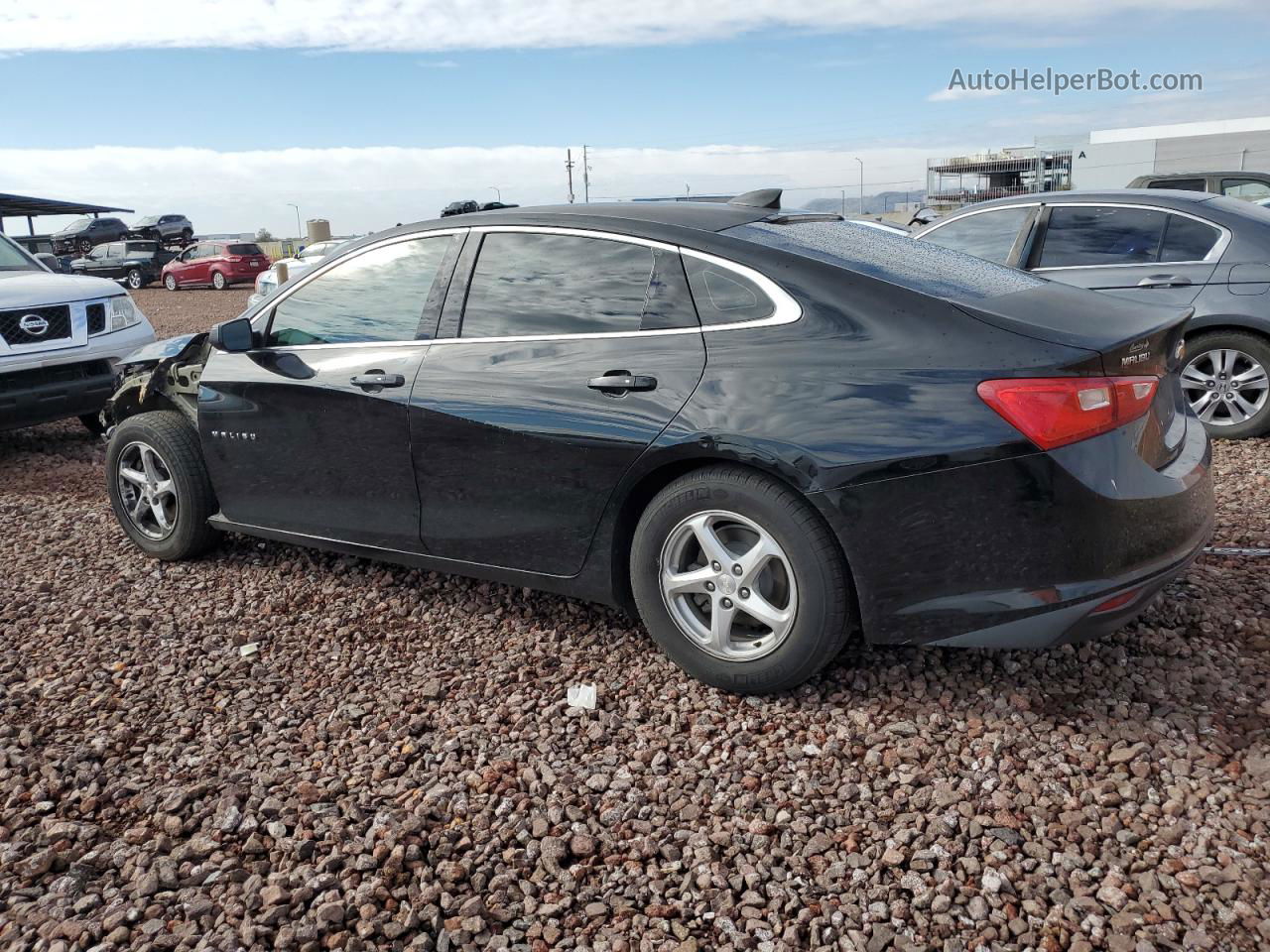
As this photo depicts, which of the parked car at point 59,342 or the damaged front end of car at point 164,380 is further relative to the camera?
the parked car at point 59,342

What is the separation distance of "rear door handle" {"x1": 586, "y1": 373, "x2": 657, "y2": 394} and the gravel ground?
104 centimetres

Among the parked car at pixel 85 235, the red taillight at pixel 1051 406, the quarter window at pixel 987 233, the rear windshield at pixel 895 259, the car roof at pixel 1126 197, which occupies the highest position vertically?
the parked car at pixel 85 235

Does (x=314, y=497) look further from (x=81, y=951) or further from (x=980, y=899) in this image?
(x=980, y=899)

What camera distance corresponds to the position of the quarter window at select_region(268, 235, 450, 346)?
4.00 metres

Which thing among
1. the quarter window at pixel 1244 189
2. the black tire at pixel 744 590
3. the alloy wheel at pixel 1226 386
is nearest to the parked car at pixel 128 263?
the quarter window at pixel 1244 189

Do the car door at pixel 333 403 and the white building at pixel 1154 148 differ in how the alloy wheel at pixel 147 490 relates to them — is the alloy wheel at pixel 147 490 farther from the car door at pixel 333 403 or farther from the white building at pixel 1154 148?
the white building at pixel 1154 148

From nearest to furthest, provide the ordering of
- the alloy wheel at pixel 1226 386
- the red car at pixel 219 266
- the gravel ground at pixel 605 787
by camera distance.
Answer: the gravel ground at pixel 605 787, the alloy wheel at pixel 1226 386, the red car at pixel 219 266

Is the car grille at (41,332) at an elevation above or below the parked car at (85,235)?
below

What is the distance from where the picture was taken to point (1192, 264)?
21.0 ft

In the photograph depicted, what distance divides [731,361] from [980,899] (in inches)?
65.9

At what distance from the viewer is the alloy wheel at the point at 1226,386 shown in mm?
6363

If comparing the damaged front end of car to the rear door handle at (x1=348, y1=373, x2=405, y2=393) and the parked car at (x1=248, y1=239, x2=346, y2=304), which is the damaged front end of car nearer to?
the rear door handle at (x1=348, y1=373, x2=405, y2=393)

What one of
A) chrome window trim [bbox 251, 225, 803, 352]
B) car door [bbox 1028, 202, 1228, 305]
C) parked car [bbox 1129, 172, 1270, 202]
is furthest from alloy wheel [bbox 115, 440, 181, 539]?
parked car [bbox 1129, 172, 1270, 202]

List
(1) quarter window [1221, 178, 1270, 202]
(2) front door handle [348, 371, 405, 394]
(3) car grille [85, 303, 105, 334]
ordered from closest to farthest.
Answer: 1. (2) front door handle [348, 371, 405, 394]
2. (3) car grille [85, 303, 105, 334]
3. (1) quarter window [1221, 178, 1270, 202]
